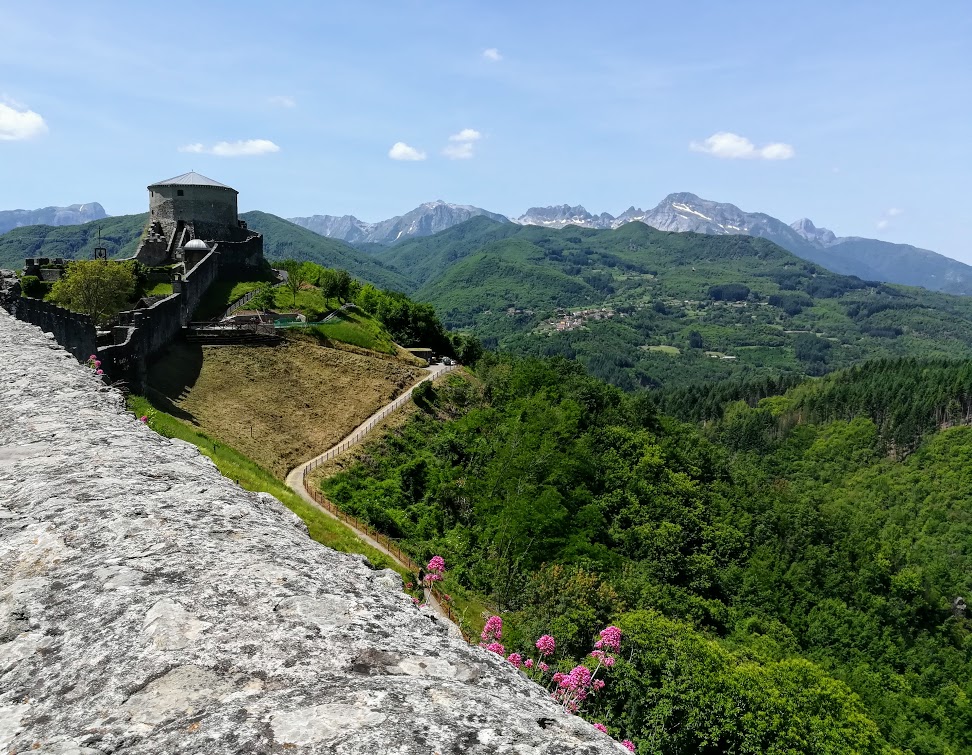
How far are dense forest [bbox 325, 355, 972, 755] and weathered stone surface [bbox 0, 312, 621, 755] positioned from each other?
55.9 feet

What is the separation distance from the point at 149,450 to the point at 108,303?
1954 inches

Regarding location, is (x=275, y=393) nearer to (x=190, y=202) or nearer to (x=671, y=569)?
(x=190, y=202)

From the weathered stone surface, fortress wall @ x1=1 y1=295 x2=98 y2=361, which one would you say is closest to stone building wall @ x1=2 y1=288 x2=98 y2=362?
fortress wall @ x1=1 y1=295 x2=98 y2=361

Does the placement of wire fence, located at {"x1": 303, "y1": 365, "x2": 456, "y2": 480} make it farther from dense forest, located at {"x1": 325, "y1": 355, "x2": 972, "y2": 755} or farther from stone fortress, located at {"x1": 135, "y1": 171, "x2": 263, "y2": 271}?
stone fortress, located at {"x1": 135, "y1": 171, "x2": 263, "y2": 271}

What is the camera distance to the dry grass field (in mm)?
39594

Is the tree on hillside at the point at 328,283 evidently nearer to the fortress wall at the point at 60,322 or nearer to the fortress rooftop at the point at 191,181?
the fortress rooftop at the point at 191,181

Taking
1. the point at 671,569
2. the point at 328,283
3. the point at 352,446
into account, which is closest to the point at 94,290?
the point at 352,446

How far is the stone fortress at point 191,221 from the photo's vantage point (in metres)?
65.9

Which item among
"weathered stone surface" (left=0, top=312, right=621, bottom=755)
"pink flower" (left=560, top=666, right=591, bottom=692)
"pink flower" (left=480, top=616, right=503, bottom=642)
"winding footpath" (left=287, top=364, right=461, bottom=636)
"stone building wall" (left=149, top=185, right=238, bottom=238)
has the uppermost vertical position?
"stone building wall" (left=149, top=185, right=238, bottom=238)

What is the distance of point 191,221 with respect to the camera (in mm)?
69875

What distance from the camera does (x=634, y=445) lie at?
69250mm

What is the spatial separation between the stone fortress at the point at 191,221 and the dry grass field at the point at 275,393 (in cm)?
2104

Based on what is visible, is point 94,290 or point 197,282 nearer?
point 94,290

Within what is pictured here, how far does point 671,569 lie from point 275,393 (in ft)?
121
